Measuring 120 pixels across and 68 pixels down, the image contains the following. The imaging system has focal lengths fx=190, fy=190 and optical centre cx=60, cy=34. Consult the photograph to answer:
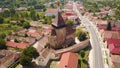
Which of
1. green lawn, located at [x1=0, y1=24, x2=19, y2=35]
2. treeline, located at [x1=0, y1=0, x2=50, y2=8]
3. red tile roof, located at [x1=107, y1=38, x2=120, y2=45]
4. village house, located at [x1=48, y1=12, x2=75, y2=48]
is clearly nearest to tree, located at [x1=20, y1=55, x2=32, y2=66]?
village house, located at [x1=48, y1=12, x2=75, y2=48]

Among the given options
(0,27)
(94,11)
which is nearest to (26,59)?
(0,27)

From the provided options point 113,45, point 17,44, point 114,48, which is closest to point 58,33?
point 17,44

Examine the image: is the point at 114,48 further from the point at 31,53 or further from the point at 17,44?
the point at 17,44

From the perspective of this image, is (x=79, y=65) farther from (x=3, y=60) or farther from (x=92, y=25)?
(x=92, y=25)

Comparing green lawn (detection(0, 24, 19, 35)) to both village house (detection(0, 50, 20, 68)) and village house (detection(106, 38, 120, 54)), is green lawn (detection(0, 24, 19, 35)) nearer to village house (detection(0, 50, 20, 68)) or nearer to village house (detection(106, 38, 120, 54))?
village house (detection(0, 50, 20, 68))

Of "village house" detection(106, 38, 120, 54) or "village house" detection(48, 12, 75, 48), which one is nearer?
"village house" detection(106, 38, 120, 54)

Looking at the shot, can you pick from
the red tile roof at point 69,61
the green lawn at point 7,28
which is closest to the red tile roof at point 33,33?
the green lawn at point 7,28

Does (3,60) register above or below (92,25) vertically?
above

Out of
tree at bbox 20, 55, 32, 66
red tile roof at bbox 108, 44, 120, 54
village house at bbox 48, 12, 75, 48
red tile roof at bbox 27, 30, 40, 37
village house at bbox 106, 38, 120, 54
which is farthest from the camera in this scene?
red tile roof at bbox 27, 30, 40, 37
